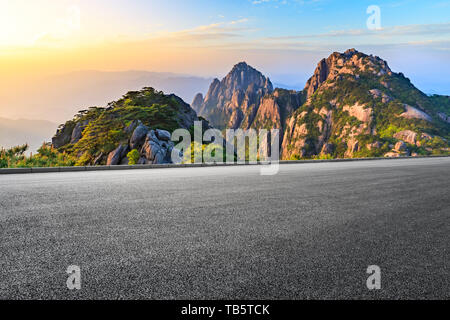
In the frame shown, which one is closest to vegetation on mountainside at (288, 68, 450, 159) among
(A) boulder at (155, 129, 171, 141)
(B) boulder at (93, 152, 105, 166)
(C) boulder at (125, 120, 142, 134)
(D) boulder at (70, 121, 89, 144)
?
(C) boulder at (125, 120, 142, 134)

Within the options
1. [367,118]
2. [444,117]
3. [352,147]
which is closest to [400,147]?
[352,147]

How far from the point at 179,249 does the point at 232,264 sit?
32.6 inches

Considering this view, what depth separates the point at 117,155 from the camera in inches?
1292

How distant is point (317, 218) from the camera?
19.9 feet

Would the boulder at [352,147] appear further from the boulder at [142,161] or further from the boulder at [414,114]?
the boulder at [142,161]

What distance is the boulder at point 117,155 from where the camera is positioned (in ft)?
107

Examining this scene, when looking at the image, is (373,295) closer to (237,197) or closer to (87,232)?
(87,232)

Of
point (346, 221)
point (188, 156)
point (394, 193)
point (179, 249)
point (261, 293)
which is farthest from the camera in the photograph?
point (188, 156)

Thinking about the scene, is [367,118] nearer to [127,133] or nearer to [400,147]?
[400,147]

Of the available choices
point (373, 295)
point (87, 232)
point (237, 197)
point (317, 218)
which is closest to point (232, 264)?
point (373, 295)

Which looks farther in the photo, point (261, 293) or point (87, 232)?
point (87, 232)

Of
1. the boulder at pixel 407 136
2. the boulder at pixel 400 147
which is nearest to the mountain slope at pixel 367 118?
the boulder at pixel 400 147

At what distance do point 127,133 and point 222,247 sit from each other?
33880 mm
